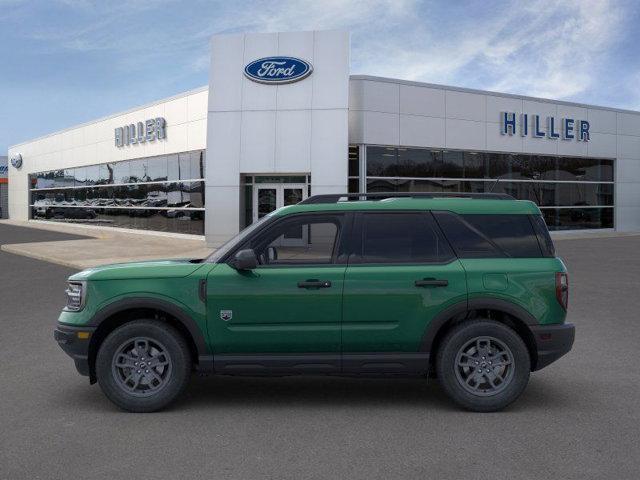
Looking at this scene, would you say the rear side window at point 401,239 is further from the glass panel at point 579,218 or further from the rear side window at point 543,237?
the glass panel at point 579,218

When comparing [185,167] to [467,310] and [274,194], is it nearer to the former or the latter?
[274,194]

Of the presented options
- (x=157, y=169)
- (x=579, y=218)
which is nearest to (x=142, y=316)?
(x=157, y=169)

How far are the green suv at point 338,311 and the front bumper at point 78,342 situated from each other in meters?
0.01

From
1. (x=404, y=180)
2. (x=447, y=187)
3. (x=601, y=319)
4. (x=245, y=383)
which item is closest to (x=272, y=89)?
(x=404, y=180)

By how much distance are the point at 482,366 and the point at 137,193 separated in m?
29.8

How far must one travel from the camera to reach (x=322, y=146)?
2303 cm

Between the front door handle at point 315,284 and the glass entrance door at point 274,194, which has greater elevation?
the glass entrance door at point 274,194

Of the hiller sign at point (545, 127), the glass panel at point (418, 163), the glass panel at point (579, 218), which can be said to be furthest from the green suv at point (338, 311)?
the glass panel at point (579, 218)

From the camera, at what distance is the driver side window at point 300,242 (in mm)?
5473

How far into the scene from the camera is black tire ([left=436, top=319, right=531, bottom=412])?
538cm

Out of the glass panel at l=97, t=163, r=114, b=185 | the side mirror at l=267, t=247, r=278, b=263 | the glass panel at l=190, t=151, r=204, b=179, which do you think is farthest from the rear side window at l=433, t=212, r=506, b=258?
the glass panel at l=97, t=163, r=114, b=185

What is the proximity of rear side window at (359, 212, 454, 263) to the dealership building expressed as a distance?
17.4 meters

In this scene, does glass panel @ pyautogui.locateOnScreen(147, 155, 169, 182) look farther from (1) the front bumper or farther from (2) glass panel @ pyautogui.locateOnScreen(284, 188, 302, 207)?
(1) the front bumper

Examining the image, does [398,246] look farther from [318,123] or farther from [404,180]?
[404,180]
